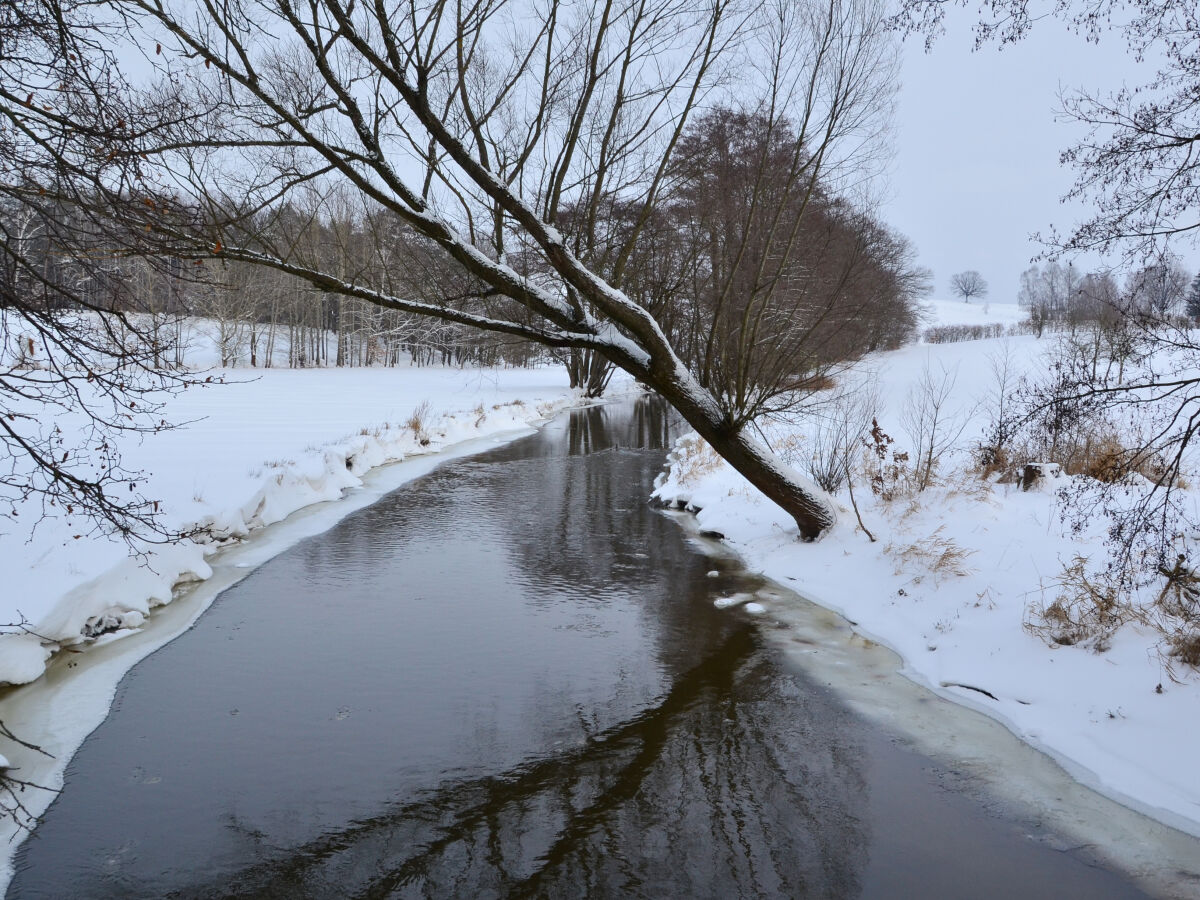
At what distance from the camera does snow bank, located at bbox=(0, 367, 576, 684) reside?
6461 millimetres

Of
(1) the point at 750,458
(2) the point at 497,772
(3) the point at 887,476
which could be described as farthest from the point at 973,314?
(2) the point at 497,772

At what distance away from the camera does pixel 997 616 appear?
6.64m

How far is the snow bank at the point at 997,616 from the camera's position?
192 inches

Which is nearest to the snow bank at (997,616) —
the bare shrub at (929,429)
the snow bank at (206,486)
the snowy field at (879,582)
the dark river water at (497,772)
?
the snowy field at (879,582)

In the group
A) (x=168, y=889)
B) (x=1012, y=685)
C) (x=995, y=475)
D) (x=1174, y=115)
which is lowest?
(x=168, y=889)

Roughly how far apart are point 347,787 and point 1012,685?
488 centimetres

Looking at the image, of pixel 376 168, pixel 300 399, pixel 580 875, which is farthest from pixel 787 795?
pixel 300 399

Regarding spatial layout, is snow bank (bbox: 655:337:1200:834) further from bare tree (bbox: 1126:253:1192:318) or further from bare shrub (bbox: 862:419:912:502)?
bare tree (bbox: 1126:253:1192:318)

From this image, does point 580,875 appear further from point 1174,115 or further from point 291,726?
point 1174,115

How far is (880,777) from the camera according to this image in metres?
4.83

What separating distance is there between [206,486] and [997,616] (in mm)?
9670

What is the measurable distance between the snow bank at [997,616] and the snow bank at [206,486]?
5.84 metres

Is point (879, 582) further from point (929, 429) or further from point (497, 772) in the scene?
point (929, 429)

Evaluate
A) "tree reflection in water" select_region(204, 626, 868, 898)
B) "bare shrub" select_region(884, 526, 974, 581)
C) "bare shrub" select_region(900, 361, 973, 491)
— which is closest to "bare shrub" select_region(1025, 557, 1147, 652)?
"bare shrub" select_region(884, 526, 974, 581)
